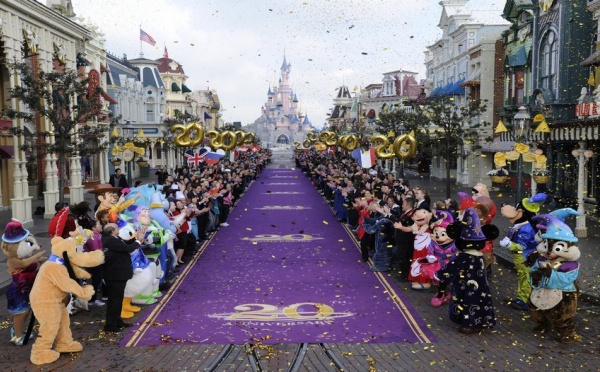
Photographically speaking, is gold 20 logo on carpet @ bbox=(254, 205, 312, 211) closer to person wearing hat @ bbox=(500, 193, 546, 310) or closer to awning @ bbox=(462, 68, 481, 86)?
awning @ bbox=(462, 68, 481, 86)

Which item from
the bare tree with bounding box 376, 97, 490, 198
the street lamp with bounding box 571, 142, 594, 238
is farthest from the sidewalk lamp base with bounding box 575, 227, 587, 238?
the bare tree with bounding box 376, 97, 490, 198

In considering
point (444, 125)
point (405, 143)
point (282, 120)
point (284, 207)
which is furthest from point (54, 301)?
point (282, 120)

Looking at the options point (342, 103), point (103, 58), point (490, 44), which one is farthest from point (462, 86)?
point (342, 103)

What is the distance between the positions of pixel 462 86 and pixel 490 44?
130 inches

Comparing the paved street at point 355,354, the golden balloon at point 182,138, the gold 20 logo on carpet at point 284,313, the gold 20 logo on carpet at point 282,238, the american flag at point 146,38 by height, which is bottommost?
the paved street at point 355,354

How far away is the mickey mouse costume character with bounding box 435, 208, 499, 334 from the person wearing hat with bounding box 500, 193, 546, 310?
3.11 feet

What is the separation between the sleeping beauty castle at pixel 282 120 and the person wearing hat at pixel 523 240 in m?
157

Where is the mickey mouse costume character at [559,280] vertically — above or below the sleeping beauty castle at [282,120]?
below

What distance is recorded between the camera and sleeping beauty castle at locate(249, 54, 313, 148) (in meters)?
173

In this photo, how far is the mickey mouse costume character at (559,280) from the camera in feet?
24.9

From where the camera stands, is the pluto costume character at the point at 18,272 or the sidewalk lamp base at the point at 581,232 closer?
the pluto costume character at the point at 18,272

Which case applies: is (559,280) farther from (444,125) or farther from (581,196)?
(444,125)

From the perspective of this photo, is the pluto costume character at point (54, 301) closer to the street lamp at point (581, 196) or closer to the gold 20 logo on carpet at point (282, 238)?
the gold 20 logo on carpet at point (282, 238)

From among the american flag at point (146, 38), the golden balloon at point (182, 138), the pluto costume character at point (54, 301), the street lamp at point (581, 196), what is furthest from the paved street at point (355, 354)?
the american flag at point (146, 38)
